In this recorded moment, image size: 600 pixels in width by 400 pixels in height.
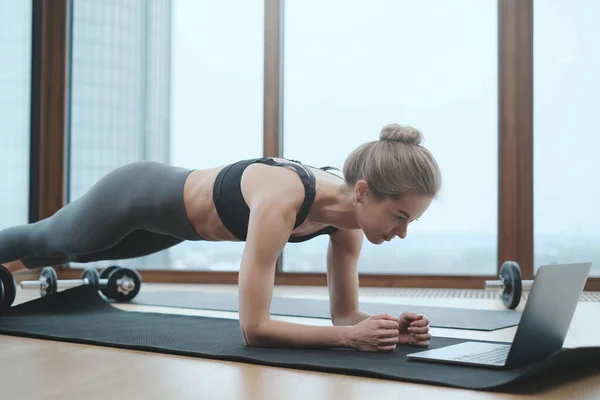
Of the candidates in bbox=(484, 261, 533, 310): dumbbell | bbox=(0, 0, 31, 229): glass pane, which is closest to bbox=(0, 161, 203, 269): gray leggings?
bbox=(484, 261, 533, 310): dumbbell

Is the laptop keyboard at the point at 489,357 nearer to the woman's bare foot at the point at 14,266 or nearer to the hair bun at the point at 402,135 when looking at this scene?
the hair bun at the point at 402,135

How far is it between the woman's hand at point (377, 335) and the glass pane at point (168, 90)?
8.52ft

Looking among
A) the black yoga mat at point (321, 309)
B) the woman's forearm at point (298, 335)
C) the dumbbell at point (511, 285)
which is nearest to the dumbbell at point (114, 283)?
the black yoga mat at point (321, 309)

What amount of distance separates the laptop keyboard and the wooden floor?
19 cm

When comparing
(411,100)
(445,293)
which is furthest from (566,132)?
(445,293)

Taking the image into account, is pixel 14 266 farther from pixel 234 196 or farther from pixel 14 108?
pixel 14 108

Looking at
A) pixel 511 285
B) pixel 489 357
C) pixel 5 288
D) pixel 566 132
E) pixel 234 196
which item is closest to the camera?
pixel 489 357

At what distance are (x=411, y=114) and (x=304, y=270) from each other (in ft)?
3.64

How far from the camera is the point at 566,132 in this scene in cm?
386

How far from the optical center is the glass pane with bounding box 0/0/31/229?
13.7ft

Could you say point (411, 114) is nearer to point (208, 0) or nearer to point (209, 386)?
point (208, 0)

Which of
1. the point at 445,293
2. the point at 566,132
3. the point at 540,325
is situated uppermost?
the point at 566,132

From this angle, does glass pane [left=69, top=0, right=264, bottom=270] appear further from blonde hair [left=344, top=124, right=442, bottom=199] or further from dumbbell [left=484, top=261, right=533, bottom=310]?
blonde hair [left=344, top=124, right=442, bottom=199]

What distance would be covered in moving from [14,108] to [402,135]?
3.28 m
